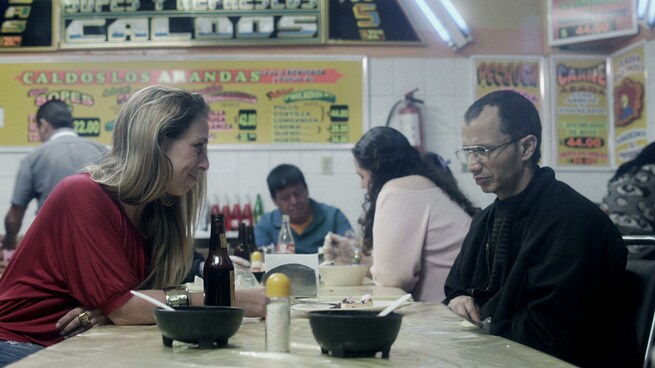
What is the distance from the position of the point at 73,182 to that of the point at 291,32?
189 inches

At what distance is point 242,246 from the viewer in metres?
4.80

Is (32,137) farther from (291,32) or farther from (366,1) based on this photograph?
(366,1)

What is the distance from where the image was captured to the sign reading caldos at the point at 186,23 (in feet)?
22.7

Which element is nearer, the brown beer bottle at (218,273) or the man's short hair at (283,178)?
the brown beer bottle at (218,273)

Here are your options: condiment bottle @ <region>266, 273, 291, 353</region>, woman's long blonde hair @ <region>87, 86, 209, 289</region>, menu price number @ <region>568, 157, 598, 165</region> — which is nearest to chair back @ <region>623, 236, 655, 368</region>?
condiment bottle @ <region>266, 273, 291, 353</region>

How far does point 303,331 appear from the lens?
2027mm

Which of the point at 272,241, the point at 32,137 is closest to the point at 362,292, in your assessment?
the point at 272,241

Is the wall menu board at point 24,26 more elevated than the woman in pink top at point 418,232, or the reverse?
the wall menu board at point 24,26

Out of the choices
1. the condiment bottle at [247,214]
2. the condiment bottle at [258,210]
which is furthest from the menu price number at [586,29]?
the condiment bottle at [247,214]

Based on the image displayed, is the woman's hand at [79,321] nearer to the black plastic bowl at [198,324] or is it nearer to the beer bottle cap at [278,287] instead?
the black plastic bowl at [198,324]

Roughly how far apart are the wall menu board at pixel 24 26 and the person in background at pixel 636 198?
15.9 ft

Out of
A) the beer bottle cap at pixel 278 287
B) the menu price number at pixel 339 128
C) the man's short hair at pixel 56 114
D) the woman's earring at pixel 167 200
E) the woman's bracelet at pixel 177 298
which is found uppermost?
the man's short hair at pixel 56 114

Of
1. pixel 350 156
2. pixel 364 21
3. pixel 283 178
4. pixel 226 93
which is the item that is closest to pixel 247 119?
pixel 226 93

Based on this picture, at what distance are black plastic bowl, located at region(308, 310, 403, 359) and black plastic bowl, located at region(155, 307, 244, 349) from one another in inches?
8.1
